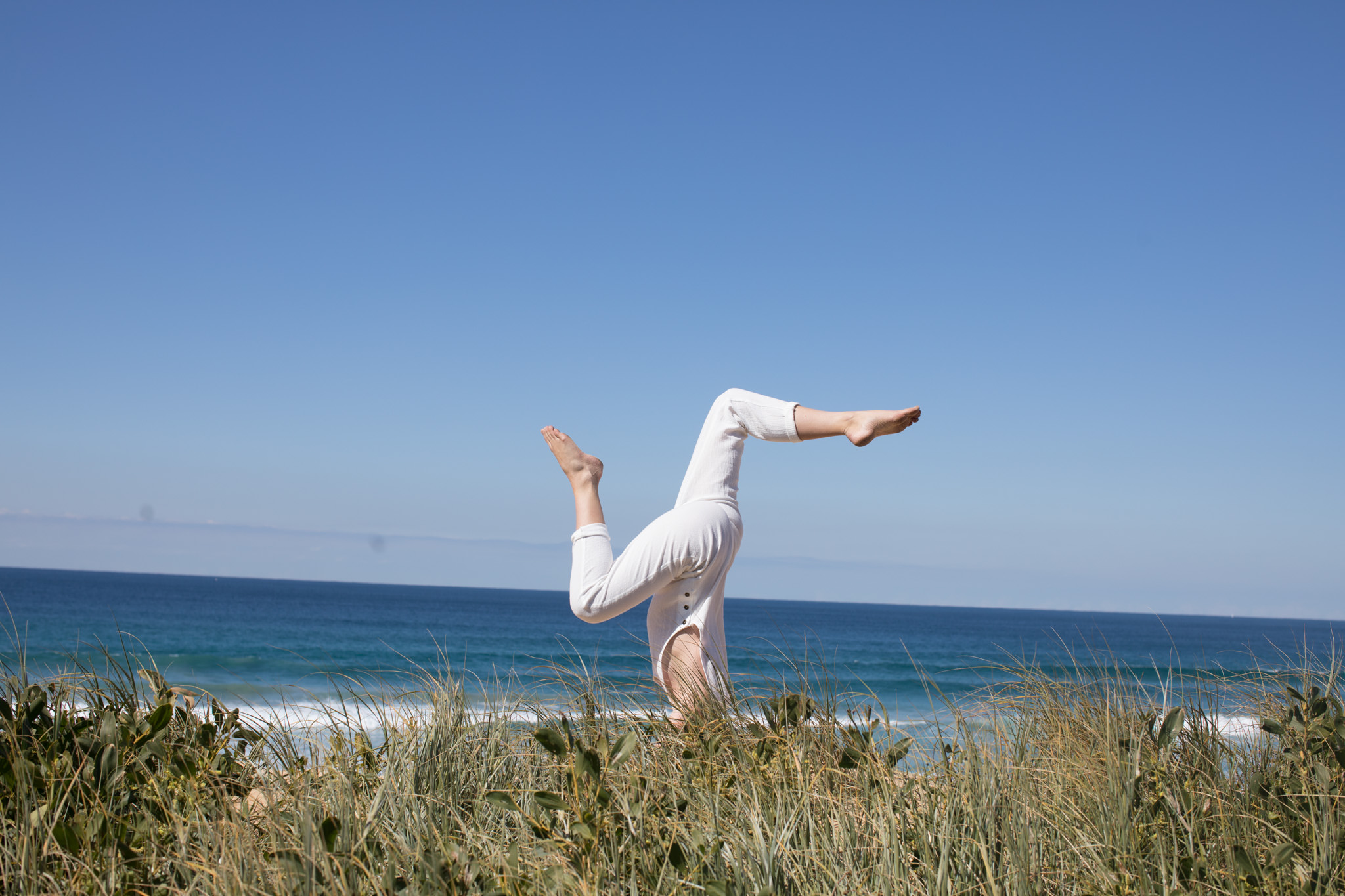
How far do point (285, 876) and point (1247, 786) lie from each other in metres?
2.86

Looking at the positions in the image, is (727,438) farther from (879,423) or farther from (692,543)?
(879,423)

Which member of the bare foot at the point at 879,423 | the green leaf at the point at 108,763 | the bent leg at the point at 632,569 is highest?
the bare foot at the point at 879,423

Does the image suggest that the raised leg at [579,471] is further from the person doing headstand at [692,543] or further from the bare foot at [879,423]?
the bare foot at [879,423]

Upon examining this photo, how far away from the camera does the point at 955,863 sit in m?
2.11

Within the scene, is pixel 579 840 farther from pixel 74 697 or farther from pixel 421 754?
pixel 74 697

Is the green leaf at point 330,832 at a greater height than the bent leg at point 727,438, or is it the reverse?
the bent leg at point 727,438

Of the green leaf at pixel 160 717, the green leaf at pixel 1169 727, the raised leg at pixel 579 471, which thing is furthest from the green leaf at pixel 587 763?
the green leaf at pixel 1169 727

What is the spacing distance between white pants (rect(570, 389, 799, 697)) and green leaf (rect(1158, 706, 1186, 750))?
57.4 inches

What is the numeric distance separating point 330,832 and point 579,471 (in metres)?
1.64

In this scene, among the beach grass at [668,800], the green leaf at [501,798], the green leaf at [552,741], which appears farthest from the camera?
the green leaf at [552,741]

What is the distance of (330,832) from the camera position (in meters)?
1.92

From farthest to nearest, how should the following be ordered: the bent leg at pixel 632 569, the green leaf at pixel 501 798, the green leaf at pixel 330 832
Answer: the bent leg at pixel 632 569
the green leaf at pixel 501 798
the green leaf at pixel 330 832

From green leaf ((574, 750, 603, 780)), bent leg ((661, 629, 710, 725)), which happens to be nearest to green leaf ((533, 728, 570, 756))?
green leaf ((574, 750, 603, 780))

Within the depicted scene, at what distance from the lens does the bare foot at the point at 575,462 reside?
10.8ft
